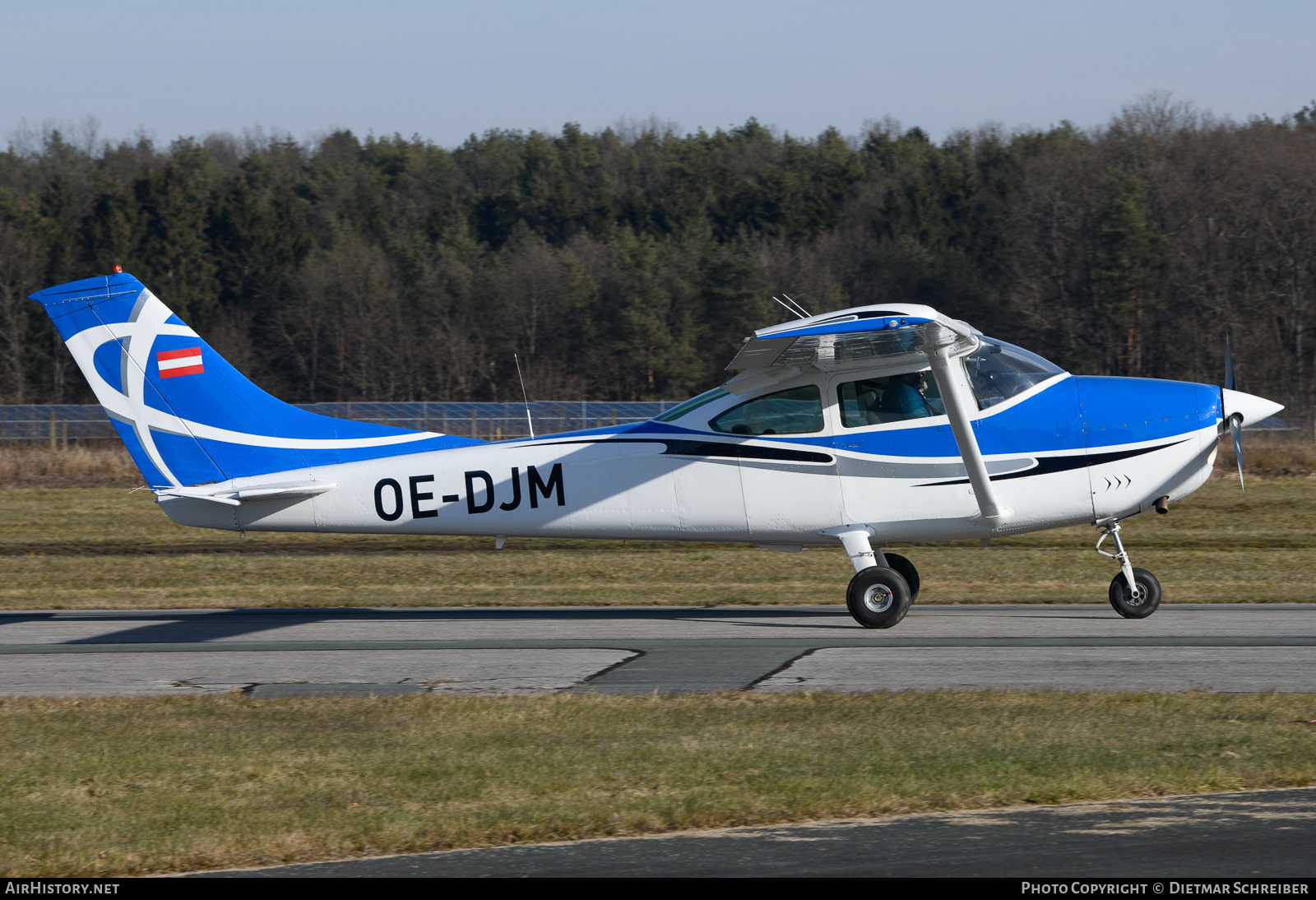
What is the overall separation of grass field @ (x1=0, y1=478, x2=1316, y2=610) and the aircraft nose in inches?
102

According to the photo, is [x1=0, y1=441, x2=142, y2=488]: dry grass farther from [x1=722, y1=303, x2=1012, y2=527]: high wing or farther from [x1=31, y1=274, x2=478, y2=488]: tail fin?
[x1=722, y1=303, x2=1012, y2=527]: high wing

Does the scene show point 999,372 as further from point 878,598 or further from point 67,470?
point 67,470

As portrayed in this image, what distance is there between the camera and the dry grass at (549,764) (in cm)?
555

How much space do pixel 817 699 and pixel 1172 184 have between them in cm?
4955

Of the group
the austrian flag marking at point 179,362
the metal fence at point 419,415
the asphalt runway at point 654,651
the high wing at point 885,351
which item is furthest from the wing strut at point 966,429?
the metal fence at point 419,415

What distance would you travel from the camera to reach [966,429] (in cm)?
1060

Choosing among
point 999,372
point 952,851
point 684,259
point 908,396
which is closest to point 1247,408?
point 999,372

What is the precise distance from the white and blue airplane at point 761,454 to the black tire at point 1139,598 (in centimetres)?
2

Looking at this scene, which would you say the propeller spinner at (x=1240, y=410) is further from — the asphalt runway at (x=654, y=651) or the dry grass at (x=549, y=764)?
the dry grass at (x=549, y=764)

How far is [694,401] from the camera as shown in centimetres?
Answer: 1166

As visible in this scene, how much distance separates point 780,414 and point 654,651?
2425mm

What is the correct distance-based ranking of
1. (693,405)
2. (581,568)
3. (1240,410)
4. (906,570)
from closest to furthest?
(1240,410), (693,405), (906,570), (581,568)

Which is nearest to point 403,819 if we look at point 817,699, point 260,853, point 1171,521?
point 260,853
